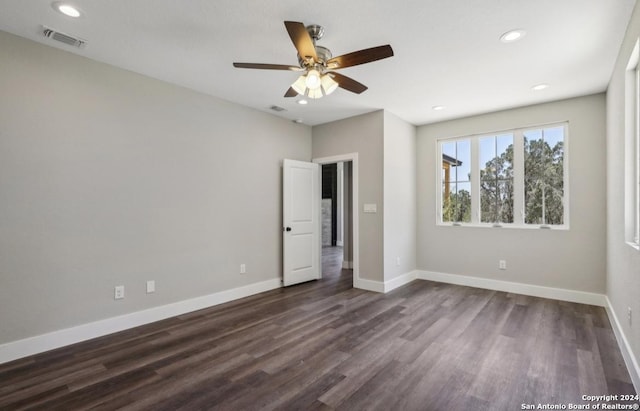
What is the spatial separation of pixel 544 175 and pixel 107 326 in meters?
5.69

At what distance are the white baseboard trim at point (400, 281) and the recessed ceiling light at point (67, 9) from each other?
444 cm

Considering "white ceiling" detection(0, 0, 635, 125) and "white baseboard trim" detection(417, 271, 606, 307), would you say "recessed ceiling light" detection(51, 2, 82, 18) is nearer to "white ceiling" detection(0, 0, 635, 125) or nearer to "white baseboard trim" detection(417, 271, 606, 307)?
"white ceiling" detection(0, 0, 635, 125)

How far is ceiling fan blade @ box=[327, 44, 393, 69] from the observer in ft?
7.16

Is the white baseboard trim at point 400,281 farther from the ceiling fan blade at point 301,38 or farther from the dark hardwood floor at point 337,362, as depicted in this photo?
the ceiling fan blade at point 301,38

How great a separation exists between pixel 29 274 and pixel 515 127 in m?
5.95

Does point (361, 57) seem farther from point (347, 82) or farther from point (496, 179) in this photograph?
point (496, 179)

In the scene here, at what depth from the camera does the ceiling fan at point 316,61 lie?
2.19m

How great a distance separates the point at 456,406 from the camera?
6.50ft

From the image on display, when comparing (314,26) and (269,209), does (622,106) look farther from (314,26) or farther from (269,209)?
(269,209)

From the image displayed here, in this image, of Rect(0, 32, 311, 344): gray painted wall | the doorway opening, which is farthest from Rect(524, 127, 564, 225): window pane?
Rect(0, 32, 311, 344): gray painted wall

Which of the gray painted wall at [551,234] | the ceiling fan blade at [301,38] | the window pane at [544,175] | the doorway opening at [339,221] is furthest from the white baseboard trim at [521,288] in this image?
the ceiling fan blade at [301,38]

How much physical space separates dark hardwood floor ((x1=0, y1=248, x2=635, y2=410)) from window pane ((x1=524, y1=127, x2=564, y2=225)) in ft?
4.21

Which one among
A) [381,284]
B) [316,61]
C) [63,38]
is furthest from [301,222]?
[63,38]

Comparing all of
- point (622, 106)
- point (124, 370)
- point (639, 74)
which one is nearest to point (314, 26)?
point (639, 74)
